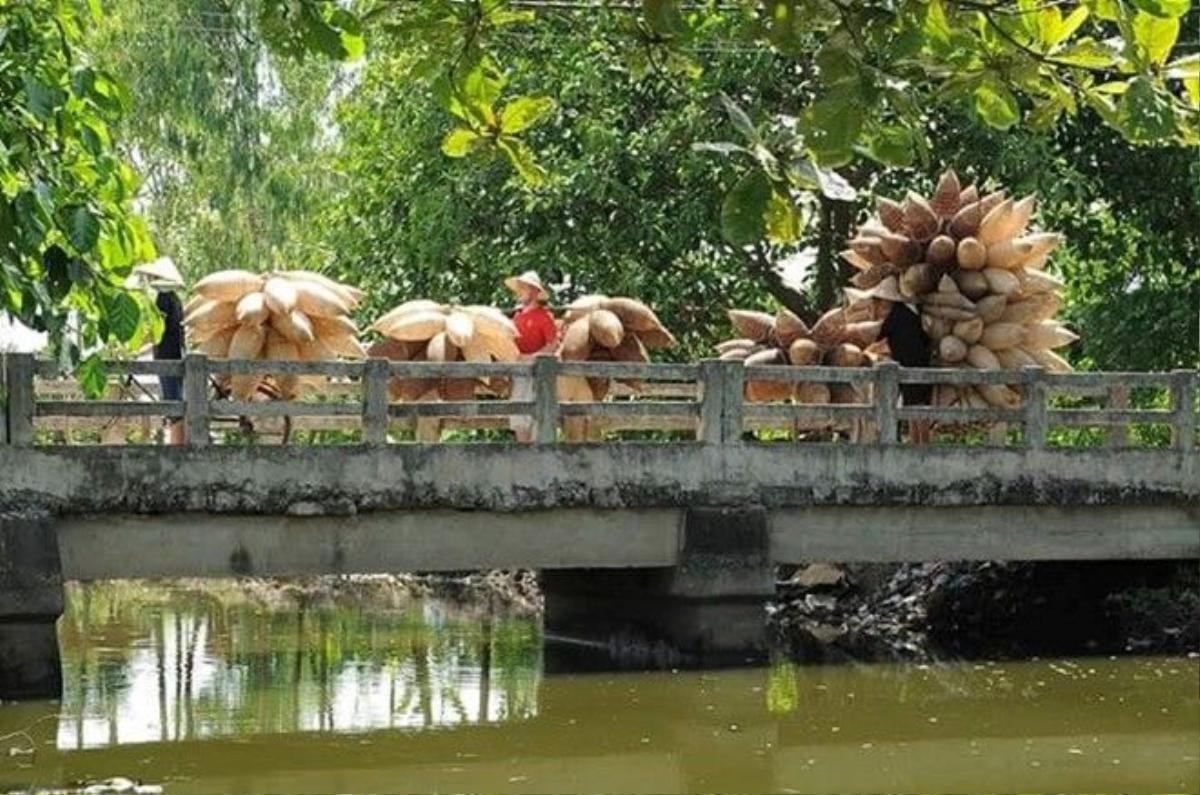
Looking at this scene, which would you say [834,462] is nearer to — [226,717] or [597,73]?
[226,717]

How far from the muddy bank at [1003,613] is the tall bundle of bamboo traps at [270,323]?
14.0ft

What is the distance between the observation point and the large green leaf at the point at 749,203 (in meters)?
4.07

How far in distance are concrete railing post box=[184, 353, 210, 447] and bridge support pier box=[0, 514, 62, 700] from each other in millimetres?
999

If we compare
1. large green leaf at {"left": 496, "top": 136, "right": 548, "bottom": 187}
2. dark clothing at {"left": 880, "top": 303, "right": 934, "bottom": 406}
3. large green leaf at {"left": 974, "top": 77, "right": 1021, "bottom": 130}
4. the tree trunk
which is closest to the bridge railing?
dark clothing at {"left": 880, "top": 303, "right": 934, "bottom": 406}

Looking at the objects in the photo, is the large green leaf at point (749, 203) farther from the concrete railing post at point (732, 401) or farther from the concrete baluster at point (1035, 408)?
the concrete baluster at point (1035, 408)

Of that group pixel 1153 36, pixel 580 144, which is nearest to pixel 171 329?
pixel 580 144

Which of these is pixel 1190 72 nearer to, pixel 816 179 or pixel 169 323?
pixel 816 179

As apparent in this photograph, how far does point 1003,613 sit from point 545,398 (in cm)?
534

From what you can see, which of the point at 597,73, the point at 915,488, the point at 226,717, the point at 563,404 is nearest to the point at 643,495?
the point at 563,404

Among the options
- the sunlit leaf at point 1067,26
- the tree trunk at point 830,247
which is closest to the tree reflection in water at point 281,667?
the tree trunk at point 830,247

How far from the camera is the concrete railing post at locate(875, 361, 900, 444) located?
14758mm

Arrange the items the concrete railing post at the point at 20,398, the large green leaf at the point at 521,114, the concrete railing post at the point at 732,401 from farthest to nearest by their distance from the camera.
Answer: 1. the concrete railing post at the point at 732,401
2. the concrete railing post at the point at 20,398
3. the large green leaf at the point at 521,114

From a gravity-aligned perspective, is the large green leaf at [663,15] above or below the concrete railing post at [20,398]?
above

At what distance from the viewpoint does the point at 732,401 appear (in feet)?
47.4
